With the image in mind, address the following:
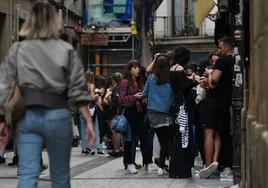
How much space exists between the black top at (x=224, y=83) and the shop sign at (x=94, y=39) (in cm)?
2007

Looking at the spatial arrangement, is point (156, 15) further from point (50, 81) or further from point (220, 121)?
point (50, 81)

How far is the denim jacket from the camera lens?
35.8 feet

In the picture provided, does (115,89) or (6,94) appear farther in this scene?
(115,89)

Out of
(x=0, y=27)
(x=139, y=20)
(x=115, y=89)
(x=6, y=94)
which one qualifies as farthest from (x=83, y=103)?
(x=139, y=20)

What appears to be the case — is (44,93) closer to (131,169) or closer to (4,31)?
(131,169)

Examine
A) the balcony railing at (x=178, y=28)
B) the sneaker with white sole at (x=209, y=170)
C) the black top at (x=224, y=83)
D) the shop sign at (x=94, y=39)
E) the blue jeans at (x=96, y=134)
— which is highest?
the balcony railing at (x=178, y=28)

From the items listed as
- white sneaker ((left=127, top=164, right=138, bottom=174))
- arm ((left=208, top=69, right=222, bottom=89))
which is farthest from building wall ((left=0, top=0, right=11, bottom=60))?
arm ((left=208, top=69, right=222, bottom=89))

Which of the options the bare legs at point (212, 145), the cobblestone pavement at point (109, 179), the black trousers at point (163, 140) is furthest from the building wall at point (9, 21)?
the bare legs at point (212, 145)

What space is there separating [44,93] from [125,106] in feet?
19.2

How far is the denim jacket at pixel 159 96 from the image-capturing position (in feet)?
35.8

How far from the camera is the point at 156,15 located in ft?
141

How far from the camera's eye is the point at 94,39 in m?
30.2

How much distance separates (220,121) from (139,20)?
21.4 meters

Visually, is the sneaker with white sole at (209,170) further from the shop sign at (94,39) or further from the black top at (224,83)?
the shop sign at (94,39)
